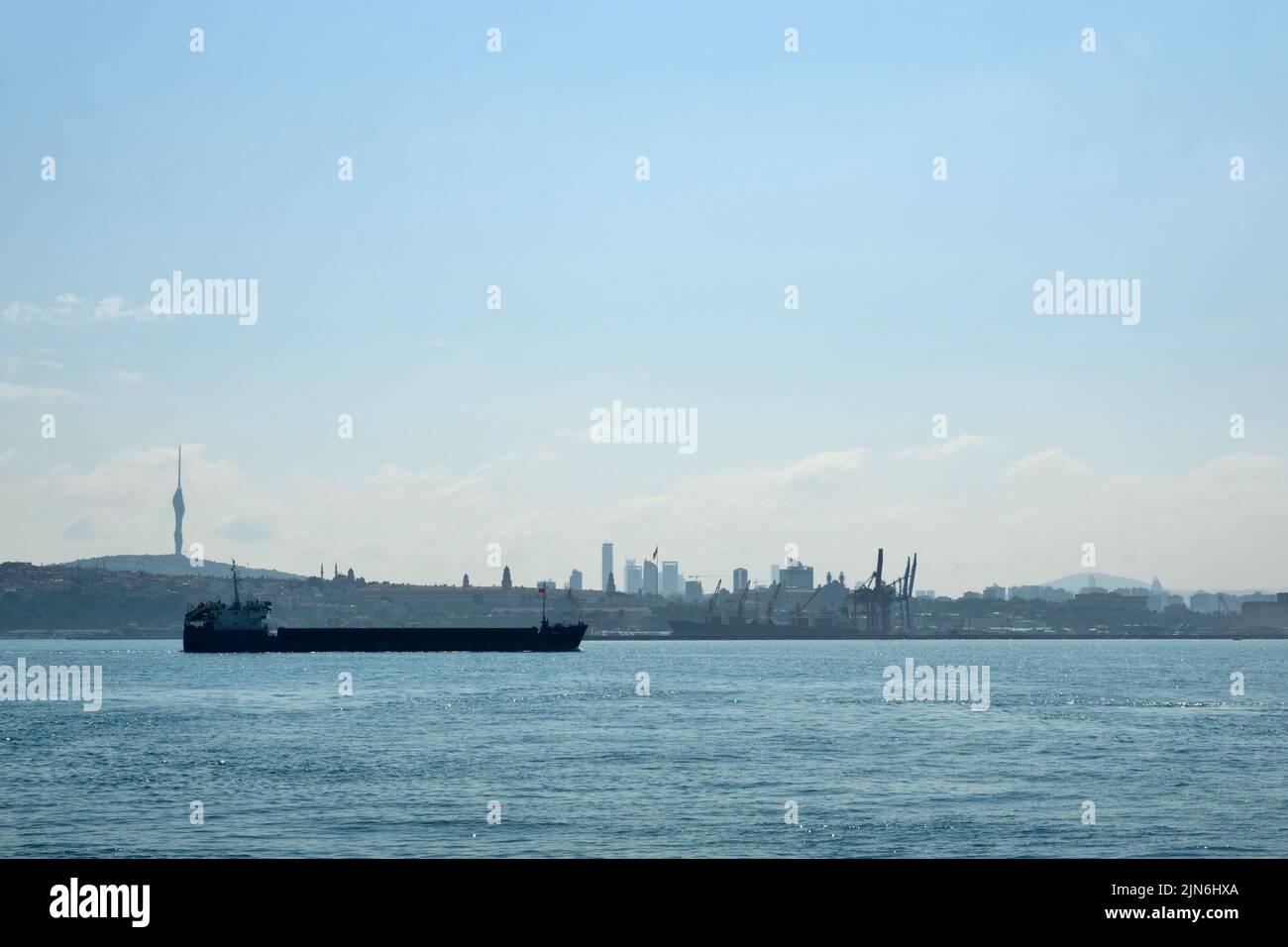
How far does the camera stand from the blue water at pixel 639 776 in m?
35.6

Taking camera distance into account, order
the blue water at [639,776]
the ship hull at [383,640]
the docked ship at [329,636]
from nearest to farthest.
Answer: the blue water at [639,776] → the docked ship at [329,636] → the ship hull at [383,640]

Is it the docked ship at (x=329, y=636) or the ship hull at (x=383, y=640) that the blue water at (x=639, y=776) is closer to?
the docked ship at (x=329, y=636)

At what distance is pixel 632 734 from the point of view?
65375mm

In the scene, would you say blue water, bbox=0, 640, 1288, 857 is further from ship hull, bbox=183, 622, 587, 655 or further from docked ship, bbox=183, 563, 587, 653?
ship hull, bbox=183, 622, 587, 655

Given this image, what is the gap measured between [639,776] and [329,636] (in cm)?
14055

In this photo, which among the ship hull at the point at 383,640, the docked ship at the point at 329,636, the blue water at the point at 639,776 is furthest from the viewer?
the ship hull at the point at 383,640

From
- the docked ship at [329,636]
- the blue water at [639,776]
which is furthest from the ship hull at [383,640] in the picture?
the blue water at [639,776]

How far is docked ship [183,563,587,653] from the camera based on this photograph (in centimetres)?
17262

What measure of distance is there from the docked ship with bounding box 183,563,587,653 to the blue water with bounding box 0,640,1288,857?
71554 millimetres

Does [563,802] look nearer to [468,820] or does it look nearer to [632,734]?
[468,820]

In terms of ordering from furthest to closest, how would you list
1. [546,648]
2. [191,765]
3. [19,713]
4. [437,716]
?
1. [546,648]
2. [19,713]
3. [437,716]
4. [191,765]

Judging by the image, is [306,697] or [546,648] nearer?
[306,697]

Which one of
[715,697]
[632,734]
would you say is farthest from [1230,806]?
[715,697]
